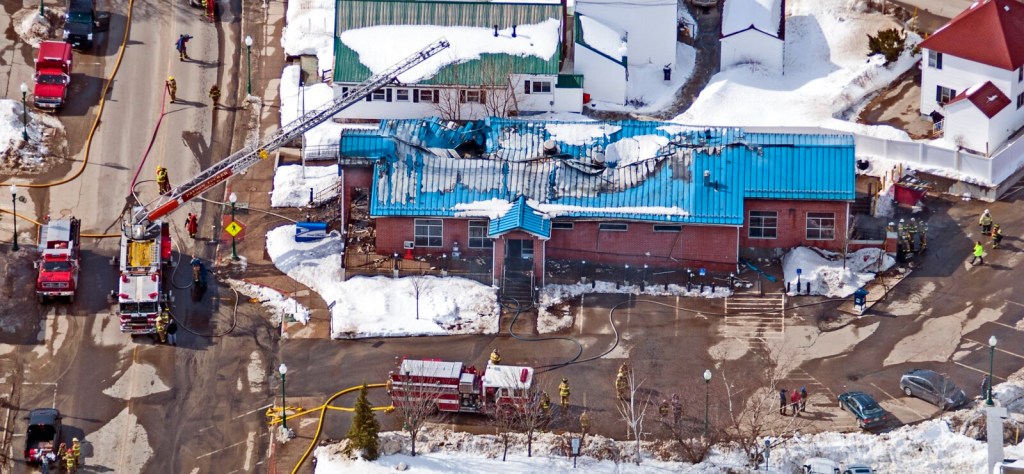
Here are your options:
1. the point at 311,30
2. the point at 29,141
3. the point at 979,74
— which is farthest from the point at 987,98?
the point at 29,141

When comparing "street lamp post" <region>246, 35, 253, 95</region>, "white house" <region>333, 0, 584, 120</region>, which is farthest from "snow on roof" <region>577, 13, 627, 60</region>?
"street lamp post" <region>246, 35, 253, 95</region>

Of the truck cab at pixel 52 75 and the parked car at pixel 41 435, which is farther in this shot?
the truck cab at pixel 52 75

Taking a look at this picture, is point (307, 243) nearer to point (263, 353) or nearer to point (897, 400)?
point (263, 353)

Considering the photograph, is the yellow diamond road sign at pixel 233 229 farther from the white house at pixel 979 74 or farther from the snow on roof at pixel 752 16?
the white house at pixel 979 74

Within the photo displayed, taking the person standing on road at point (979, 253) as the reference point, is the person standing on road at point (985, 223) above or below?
above

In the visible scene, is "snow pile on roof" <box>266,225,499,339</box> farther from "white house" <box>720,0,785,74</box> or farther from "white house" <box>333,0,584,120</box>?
"white house" <box>720,0,785,74</box>

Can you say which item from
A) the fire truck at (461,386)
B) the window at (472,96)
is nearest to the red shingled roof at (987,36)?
the window at (472,96)

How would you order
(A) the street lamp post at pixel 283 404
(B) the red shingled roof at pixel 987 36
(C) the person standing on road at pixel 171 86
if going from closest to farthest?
(A) the street lamp post at pixel 283 404
(B) the red shingled roof at pixel 987 36
(C) the person standing on road at pixel 171 86

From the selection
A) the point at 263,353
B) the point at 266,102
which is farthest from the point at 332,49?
the point at 263,353

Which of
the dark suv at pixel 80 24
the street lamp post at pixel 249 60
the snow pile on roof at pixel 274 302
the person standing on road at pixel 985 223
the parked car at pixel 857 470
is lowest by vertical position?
the parked car at pixel 857 470
